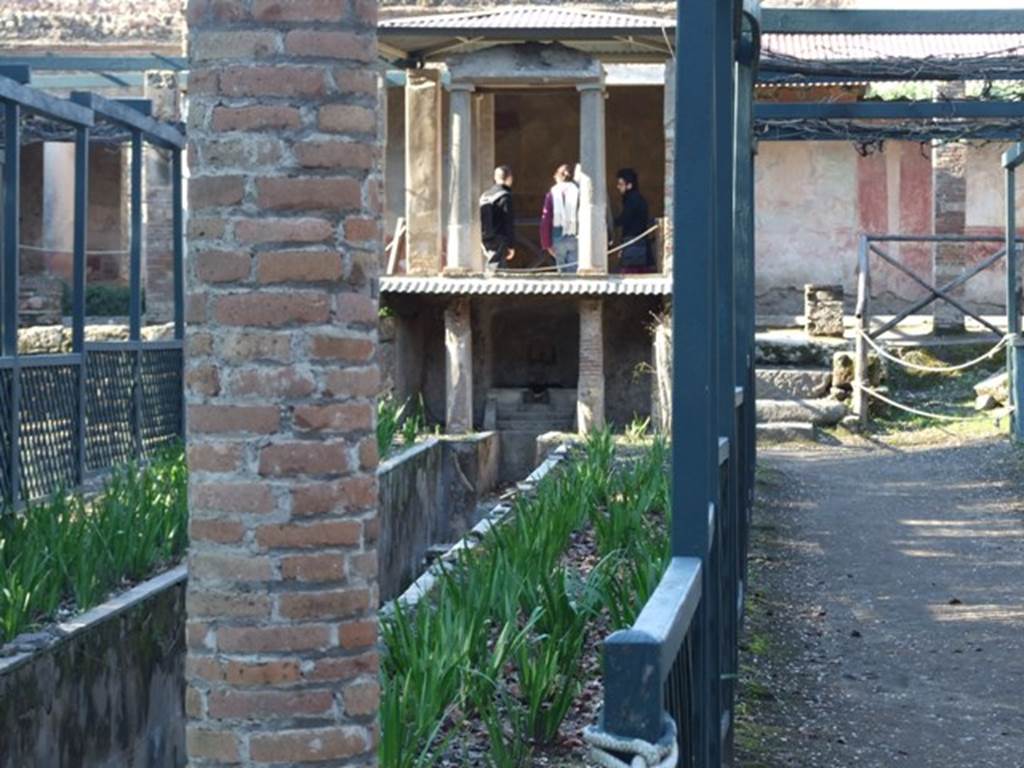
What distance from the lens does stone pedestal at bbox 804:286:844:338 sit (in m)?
20.7

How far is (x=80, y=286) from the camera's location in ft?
41.6

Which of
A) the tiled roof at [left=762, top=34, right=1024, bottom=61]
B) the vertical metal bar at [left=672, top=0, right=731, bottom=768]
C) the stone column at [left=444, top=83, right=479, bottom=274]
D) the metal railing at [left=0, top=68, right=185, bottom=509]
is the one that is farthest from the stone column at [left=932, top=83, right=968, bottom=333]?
the vertical metal bar at [left=672, top=0, right=731, bottom=768]

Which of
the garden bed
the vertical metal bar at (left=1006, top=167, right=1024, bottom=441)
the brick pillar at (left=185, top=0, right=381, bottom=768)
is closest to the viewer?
the brick pillar at (left=185, top=0, right=381, bottom=768)

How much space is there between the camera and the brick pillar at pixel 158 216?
25047 millimetres

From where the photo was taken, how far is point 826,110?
1491 cm

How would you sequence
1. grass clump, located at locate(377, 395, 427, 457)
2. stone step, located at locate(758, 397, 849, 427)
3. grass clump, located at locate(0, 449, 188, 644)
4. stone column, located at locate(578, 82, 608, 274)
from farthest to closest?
stone column, located at locate(578, 82, 608, 274) → stone step, located at locate(758, 397, 849, 427) → grass clump, located at locate(377, 395, 427, 457) → grass clump, located at locate(0, 449, 188, 644)

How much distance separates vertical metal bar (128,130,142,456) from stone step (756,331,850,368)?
7.20 m

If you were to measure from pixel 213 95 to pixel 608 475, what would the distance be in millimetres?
7633

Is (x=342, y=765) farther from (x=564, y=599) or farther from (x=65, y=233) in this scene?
(x=65, y=233)

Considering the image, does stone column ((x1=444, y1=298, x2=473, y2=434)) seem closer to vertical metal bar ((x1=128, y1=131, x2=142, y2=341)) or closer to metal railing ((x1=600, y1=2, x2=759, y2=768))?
vertical metal bar ((x1=128, y1=131, x2=142, y2=341))

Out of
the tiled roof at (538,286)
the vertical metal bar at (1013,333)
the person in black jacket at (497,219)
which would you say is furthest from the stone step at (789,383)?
the person in black jacket at (497,219)

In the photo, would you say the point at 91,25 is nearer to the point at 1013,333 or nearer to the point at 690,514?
the point at 1013,333

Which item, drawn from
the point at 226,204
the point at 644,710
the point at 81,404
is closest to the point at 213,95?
the point at 226,204

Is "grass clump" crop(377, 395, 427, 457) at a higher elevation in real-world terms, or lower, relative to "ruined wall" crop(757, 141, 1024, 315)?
lower
